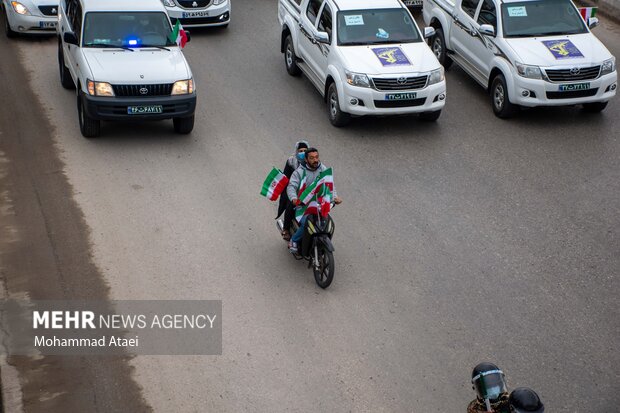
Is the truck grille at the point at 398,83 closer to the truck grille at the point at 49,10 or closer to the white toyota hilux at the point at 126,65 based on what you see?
the white toyota hilux at the point at 126,65

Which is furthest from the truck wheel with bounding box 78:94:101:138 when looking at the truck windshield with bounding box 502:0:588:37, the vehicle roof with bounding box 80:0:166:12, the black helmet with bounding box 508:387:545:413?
the black helmet with bounding box 508:387:545:413

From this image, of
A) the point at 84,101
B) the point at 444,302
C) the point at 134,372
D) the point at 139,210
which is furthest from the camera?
the point at 84,101

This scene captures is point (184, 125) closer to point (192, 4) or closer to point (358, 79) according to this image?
point (358, 79)

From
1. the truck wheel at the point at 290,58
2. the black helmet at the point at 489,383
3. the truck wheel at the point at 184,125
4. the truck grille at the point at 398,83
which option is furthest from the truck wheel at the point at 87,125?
the black helmet at the point at 489,383

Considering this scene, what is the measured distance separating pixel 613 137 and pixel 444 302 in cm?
632

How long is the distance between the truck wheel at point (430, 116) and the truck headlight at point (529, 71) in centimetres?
146

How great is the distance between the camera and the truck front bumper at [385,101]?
15.2m

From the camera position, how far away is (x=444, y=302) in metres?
10.9

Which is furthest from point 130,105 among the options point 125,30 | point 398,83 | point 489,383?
point 489,383

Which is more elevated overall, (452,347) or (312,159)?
(312,159)

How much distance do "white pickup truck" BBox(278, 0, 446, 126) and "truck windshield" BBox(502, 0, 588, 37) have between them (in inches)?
54.3

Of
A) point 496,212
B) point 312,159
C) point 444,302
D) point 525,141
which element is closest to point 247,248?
point 312,159

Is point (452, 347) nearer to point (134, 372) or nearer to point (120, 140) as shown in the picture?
point (134, 372)

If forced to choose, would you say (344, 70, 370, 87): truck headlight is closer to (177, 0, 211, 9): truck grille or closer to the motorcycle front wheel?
the motorcycle front wheel
